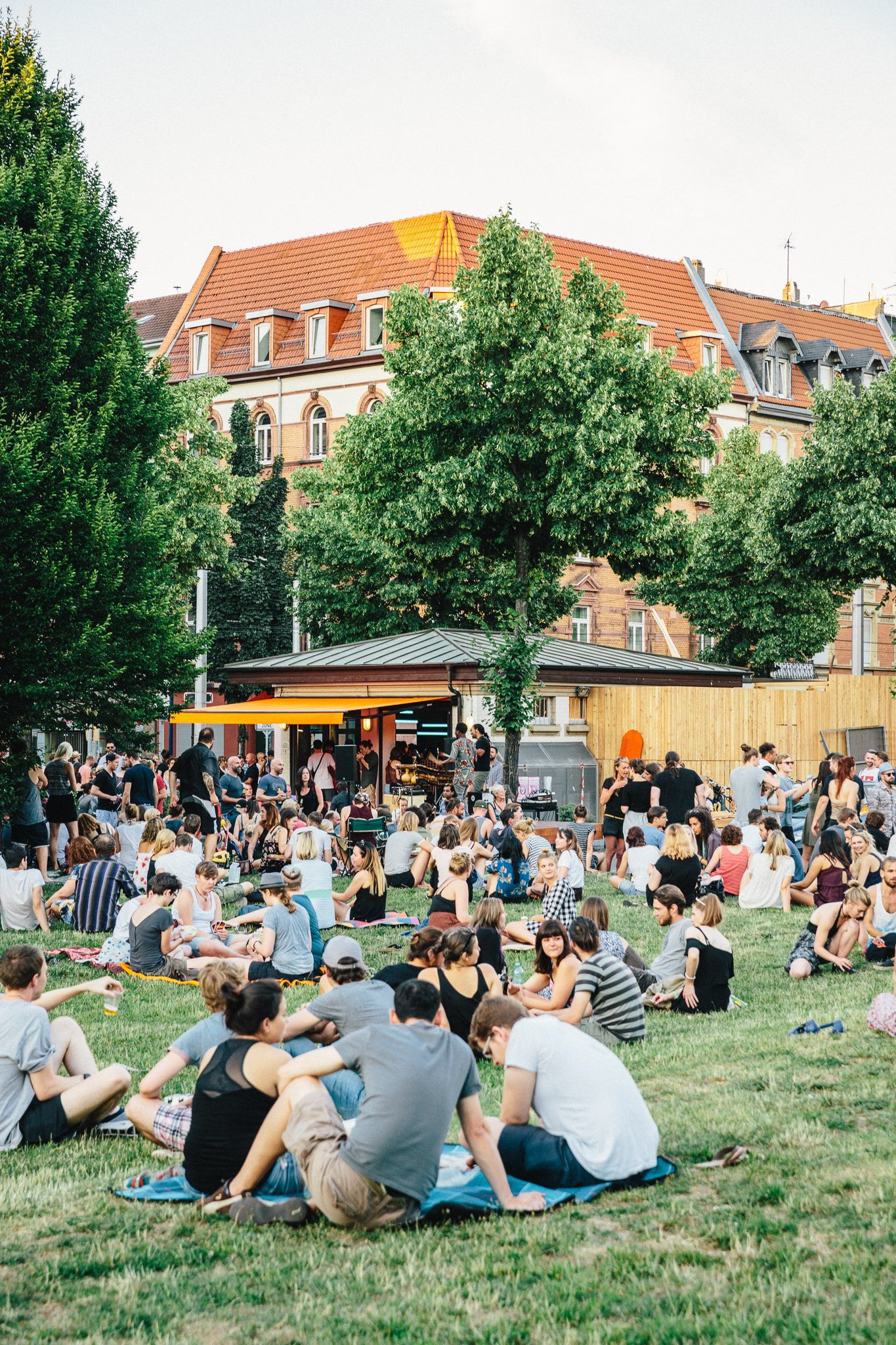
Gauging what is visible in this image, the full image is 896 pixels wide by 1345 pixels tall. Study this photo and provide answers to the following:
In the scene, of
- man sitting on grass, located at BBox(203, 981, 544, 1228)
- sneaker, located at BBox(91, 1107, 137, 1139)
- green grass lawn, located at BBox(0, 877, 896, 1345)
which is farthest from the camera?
sneaker, located at BBox(91, 1107, 137, 1139)

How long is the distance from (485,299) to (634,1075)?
2425cm

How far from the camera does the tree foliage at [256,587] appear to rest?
161ft

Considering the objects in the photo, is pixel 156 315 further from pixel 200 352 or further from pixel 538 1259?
pixel 538 1259

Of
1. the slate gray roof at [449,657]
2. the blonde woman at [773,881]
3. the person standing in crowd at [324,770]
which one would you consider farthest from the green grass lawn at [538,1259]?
the slate gray roof at [449,657]

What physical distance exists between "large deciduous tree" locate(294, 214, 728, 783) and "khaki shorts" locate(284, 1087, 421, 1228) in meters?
21.9

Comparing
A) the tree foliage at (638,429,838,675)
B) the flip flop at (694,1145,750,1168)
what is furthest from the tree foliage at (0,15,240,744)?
the tree foliage at (638,429,838,675)

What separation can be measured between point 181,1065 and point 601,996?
347 centimetres

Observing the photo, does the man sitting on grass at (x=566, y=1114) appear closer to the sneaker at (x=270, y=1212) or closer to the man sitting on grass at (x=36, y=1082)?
the sneaker at (x=270, y=1212)

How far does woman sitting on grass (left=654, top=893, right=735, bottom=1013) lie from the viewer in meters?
11.4

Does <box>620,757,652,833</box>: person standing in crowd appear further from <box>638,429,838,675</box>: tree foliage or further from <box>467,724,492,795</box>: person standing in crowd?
<box>638,429,838,675</box>: tree foliage

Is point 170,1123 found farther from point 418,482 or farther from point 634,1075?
point 418,482

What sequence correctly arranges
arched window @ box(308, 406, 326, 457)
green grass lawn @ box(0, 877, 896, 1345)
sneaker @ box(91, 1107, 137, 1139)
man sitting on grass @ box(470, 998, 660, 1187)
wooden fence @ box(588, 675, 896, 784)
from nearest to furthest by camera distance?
green grass lawn @ box(0, 877, 896, 1345) < man sitting on grass @ box(470, 998, 660, 1187) < sneaker @ box(91, 1107, 137, 1139) < wooden fence @ box(588, 675, 896, 784) < arched window @ box(308, 406, 326, 457)

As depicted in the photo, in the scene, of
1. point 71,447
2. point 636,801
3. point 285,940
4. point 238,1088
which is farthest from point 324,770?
point 238,1088

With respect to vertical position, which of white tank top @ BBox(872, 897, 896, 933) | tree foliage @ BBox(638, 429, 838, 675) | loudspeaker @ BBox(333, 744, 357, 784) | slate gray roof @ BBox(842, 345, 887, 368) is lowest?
white tank top @ BBox(872, 897, 896, 933)
